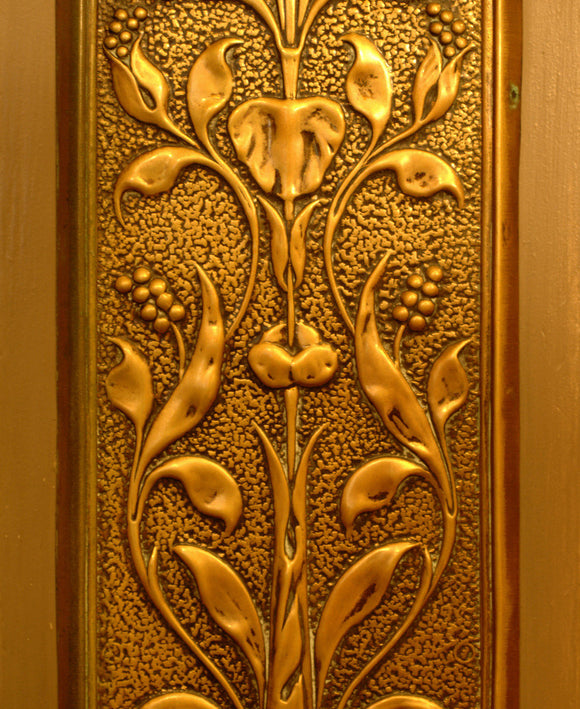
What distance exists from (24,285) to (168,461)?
0.15 m

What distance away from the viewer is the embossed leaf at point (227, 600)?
17.7 inches

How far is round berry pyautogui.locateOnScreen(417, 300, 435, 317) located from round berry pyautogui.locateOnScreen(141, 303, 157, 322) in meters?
0.17

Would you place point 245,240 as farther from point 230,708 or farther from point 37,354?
point 230,708

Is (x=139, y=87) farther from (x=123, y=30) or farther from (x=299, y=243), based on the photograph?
(x=299, y=243)

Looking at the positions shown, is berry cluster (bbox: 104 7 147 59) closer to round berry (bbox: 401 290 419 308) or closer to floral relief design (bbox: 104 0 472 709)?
floral relief design (bbox: 104 0 472 709)

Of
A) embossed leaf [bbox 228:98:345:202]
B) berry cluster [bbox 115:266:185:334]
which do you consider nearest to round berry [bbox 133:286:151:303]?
berry cluster [bbox 115:266:185:334]

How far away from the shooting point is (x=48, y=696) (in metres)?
0.45

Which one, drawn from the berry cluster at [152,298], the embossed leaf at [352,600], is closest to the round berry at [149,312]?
the berry cluster at [152,298]

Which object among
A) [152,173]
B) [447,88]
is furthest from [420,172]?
[152,173]

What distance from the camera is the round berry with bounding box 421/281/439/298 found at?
0.46m

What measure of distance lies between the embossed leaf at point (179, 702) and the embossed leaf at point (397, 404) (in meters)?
0.20

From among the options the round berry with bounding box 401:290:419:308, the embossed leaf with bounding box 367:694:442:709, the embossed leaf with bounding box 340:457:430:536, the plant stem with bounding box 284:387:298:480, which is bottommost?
the embossed leaf with bounding box 367:694:442:709

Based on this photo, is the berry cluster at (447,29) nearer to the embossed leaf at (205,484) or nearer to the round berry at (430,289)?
the round berry at (430,289)

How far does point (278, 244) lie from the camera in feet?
1.49
